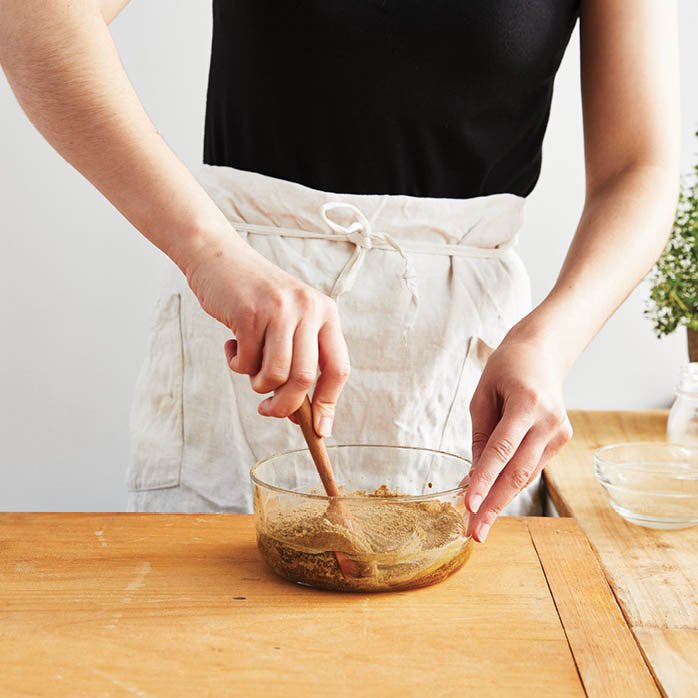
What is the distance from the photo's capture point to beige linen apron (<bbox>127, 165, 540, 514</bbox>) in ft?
2.97

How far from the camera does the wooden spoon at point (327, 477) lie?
611 millimetres

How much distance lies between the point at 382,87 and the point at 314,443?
432 mm

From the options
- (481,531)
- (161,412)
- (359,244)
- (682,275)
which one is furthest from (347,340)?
(682,275)

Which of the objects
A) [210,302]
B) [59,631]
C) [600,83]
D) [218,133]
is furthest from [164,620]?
[600,83]

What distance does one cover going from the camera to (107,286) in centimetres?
167

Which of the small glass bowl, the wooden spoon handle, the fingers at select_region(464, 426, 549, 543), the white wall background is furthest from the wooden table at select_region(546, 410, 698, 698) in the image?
the white wall background

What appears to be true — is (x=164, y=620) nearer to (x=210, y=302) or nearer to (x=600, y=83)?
(x=210, y=302)

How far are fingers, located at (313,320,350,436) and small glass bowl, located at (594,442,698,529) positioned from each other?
373 mm

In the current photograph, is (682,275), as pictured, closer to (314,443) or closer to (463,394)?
(463,394)

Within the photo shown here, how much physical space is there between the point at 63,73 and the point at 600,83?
576 millimetres

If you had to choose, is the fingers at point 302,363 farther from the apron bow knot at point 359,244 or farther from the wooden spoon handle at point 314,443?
the apron bow knot at point 359,244

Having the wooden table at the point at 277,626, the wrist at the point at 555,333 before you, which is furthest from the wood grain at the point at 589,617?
the wrist at the point at 555,333

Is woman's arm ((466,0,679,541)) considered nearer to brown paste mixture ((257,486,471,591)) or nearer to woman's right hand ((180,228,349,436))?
brown paste mixture ((257,486,471,591))

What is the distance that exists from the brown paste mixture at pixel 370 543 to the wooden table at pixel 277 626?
14 mm
